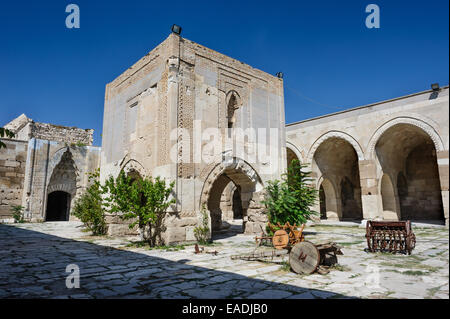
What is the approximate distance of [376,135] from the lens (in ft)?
48.5

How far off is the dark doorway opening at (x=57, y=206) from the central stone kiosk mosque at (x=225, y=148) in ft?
1.31

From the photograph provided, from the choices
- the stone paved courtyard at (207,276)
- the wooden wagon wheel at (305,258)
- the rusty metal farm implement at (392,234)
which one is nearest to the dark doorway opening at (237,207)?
the stone paved courtyard at (207,276)

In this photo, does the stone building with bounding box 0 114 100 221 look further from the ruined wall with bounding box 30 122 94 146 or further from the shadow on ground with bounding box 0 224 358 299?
the shadow on ground with bounding box 0 224 358 299

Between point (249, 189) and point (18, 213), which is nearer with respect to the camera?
point (249, 189)

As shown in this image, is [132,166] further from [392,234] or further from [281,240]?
[392,234]

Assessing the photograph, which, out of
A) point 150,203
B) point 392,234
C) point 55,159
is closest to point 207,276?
point 150,203

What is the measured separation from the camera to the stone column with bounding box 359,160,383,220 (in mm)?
14418

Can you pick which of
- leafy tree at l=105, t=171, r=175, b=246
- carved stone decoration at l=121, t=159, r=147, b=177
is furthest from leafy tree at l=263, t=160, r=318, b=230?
carved stone decoration at l=121, t=159, r=147, b=177

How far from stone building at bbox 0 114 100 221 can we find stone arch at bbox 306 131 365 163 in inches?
534

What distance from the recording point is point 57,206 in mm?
20969

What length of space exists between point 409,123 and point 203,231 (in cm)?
1092

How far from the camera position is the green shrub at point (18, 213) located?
16.6 meters

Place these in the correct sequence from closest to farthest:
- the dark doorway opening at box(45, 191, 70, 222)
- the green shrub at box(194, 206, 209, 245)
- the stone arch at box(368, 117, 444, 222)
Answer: the green shrub at box(194, 206, 209, 245) → the stone arch at box(368, 117, 444, 222) → the dark doorway opening at box(45, 191, 70, 222)
